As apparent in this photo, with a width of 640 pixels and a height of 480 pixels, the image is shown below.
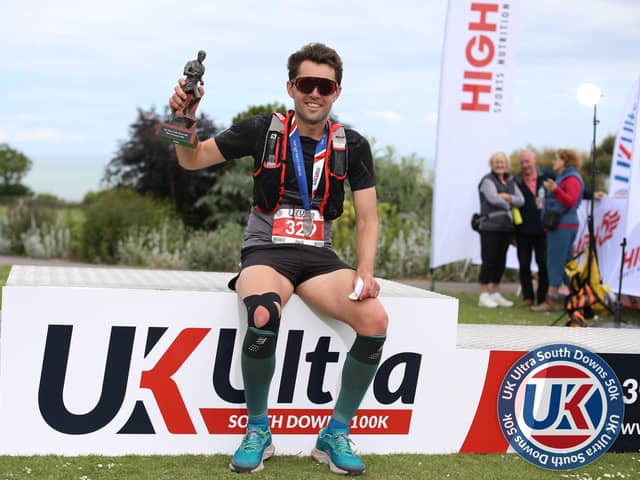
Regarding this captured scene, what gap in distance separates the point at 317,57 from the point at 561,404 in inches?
83.1

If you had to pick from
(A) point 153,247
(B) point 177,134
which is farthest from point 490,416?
(A) point 153,247

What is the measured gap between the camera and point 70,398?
4148 millimetres

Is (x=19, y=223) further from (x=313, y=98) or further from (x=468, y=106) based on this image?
(x=313, y=98)

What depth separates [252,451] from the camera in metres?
4.05

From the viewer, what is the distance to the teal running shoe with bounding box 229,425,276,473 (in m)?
4.01

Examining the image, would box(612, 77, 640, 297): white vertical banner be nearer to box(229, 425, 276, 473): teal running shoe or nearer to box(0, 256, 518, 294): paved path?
box(0, 256, 518, 294): paved path

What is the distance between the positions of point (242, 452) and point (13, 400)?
1042 millimetres

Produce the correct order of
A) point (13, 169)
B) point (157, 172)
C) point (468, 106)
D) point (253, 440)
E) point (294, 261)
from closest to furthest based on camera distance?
point (253, 440) < point (294, 261) < point (468, 106) < point (157, 172) < point (13, 169)

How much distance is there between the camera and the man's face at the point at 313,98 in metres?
4.26

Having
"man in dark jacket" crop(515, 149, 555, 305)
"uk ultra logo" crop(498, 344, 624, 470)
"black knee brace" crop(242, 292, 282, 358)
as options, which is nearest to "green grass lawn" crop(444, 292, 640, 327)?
"man in dark jacket" crop(515, 149, 555, 305)

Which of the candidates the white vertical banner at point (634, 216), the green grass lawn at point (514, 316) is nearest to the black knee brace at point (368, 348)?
the green grass lawn at point (514, 316)

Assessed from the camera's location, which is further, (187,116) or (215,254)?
(215,254)

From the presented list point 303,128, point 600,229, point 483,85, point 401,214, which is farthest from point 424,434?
point 401,214

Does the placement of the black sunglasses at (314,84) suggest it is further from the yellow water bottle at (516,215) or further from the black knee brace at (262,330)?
the yellow water bottle at (516,215)
